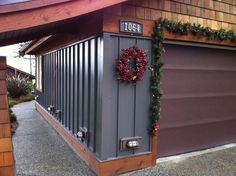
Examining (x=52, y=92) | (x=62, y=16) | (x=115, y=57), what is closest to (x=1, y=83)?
(x=62, y=16)

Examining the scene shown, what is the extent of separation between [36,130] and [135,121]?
3851 millimetres

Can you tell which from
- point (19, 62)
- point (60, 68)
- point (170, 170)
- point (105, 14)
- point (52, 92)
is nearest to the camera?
point (105, 14)

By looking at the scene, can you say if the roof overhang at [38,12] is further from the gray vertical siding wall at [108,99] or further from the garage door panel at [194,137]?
the garage door panel at [194,137]

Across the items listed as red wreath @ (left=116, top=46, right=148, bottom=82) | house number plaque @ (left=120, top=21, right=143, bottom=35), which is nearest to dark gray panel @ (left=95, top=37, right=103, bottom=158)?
red wreath @ (left=116, top=46, right=148, bottom=82)

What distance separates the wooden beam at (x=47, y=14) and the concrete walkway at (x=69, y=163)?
2.43 metres

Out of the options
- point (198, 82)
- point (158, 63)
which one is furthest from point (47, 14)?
point (198, 82)

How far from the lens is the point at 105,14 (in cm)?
404

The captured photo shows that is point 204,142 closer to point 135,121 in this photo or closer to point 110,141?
point 135,121

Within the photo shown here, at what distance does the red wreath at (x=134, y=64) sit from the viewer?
163 inches

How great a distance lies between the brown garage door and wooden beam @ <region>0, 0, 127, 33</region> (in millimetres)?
1885

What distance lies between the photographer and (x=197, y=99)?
17.7 ft

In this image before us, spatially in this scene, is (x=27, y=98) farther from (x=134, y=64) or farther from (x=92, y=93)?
(x=134, y=64)

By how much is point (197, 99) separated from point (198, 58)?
822 millimetres

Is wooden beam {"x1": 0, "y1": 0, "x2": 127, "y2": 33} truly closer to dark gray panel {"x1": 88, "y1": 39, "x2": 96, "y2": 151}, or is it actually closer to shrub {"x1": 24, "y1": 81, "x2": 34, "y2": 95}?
dark gray panel {"x1": 88, "y1": 39, "x2": 96, "y2": 151}
